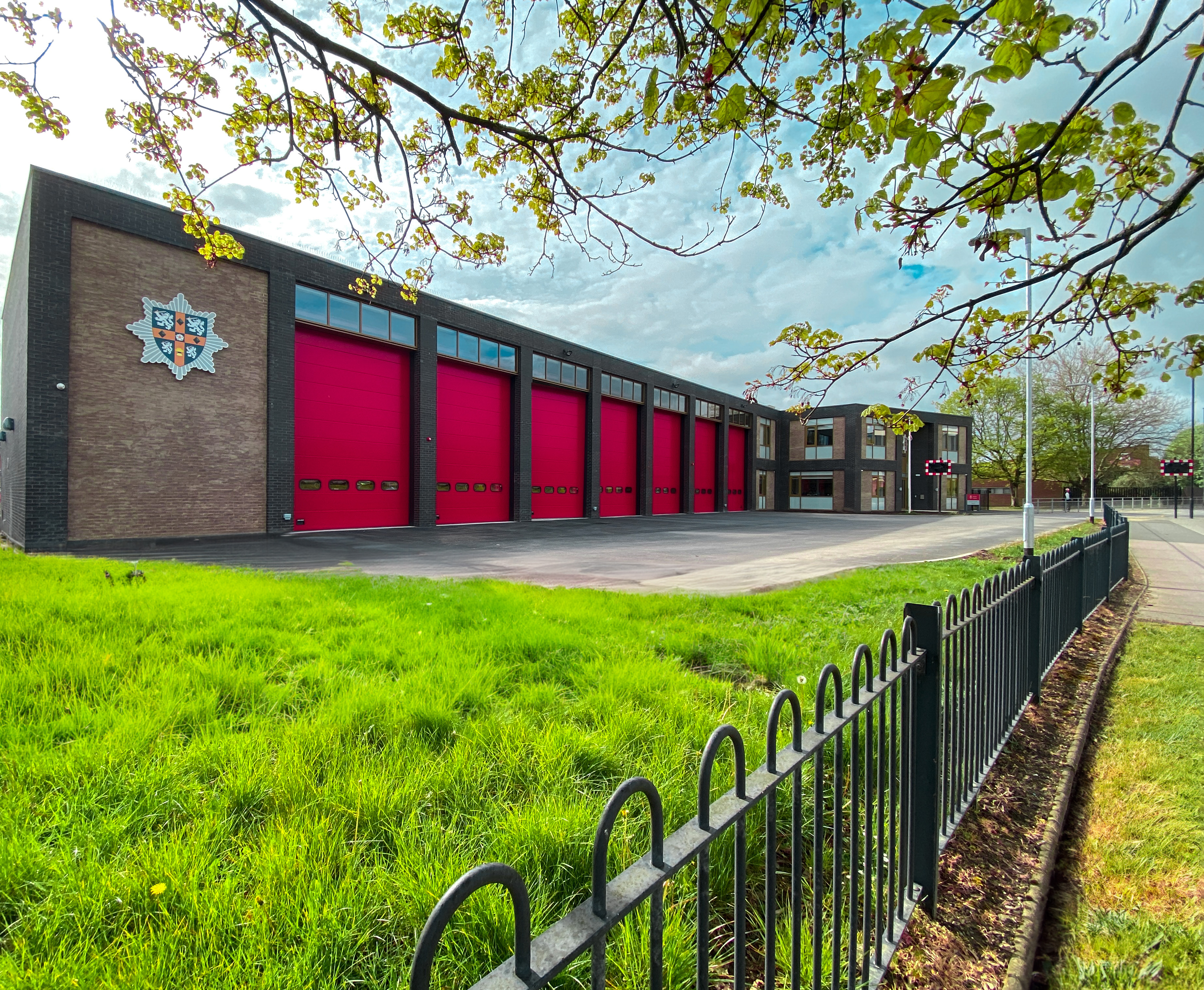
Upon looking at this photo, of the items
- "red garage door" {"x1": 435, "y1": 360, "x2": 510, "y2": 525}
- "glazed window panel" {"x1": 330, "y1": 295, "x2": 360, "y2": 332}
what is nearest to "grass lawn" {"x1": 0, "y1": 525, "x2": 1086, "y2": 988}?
"glazed window panel" {"x1": 330, "y1": 295, "x2": 360, "y2": 332}

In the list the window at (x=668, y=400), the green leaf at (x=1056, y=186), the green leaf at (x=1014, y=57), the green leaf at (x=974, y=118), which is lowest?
the green leaf at (x=1056, y=186)

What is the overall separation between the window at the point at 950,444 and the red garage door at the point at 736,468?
19369 millimetres

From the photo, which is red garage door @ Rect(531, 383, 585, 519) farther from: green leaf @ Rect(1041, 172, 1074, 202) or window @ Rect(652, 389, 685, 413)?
green leaf @ Rect(1041, 172, 1074, 202)

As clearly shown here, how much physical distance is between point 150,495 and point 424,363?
956 cm

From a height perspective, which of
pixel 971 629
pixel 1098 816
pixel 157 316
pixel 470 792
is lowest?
pixel 1098 816

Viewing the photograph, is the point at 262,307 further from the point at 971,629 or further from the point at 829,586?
the point at 971,629

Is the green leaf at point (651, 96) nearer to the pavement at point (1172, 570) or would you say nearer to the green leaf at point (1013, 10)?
the green leaf at point (1013, 10)

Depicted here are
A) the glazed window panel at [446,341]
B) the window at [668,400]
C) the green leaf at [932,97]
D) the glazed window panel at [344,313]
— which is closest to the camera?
the green leaf at [932,97]

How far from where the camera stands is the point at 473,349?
24.2m

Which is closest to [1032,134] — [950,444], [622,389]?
[622,389]

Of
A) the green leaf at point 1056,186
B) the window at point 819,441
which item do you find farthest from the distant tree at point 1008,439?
the green leaf at point 1056,186

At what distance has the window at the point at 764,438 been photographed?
46.6m

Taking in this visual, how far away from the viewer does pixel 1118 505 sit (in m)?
60.0

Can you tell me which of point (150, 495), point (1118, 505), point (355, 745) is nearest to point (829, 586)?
point (355, 745)
